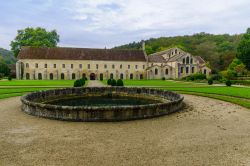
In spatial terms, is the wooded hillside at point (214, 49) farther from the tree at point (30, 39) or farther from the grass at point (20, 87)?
the grass at point (20, 87)

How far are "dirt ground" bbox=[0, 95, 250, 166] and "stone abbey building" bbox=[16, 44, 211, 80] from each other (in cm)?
4181

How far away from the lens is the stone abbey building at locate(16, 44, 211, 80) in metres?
49.5

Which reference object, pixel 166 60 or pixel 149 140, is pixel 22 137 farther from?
pixel 166 60

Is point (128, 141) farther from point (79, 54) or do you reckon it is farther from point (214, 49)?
point (214, 49)

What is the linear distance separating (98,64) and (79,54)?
4.89 metres

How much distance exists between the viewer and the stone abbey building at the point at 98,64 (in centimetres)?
4947

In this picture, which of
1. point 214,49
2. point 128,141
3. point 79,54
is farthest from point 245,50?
point 128,141

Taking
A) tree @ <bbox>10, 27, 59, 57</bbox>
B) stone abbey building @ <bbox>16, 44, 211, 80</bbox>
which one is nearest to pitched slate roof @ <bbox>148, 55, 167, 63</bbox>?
stone abbey building @ <bbox>16, 44, 211, 80</bbox>

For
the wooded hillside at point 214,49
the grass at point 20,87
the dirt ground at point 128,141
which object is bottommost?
the dirt ground at point 128,141

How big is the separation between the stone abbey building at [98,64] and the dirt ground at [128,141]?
1646 inches

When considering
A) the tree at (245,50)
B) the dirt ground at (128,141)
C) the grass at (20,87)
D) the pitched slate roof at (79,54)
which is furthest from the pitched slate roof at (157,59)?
the dirt ground at (128,141)

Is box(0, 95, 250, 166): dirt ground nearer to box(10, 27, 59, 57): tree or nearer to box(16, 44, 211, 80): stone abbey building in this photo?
box(16, 44, 211, 80): stone abbey building

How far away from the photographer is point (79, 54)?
52.5m

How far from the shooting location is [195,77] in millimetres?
43844
